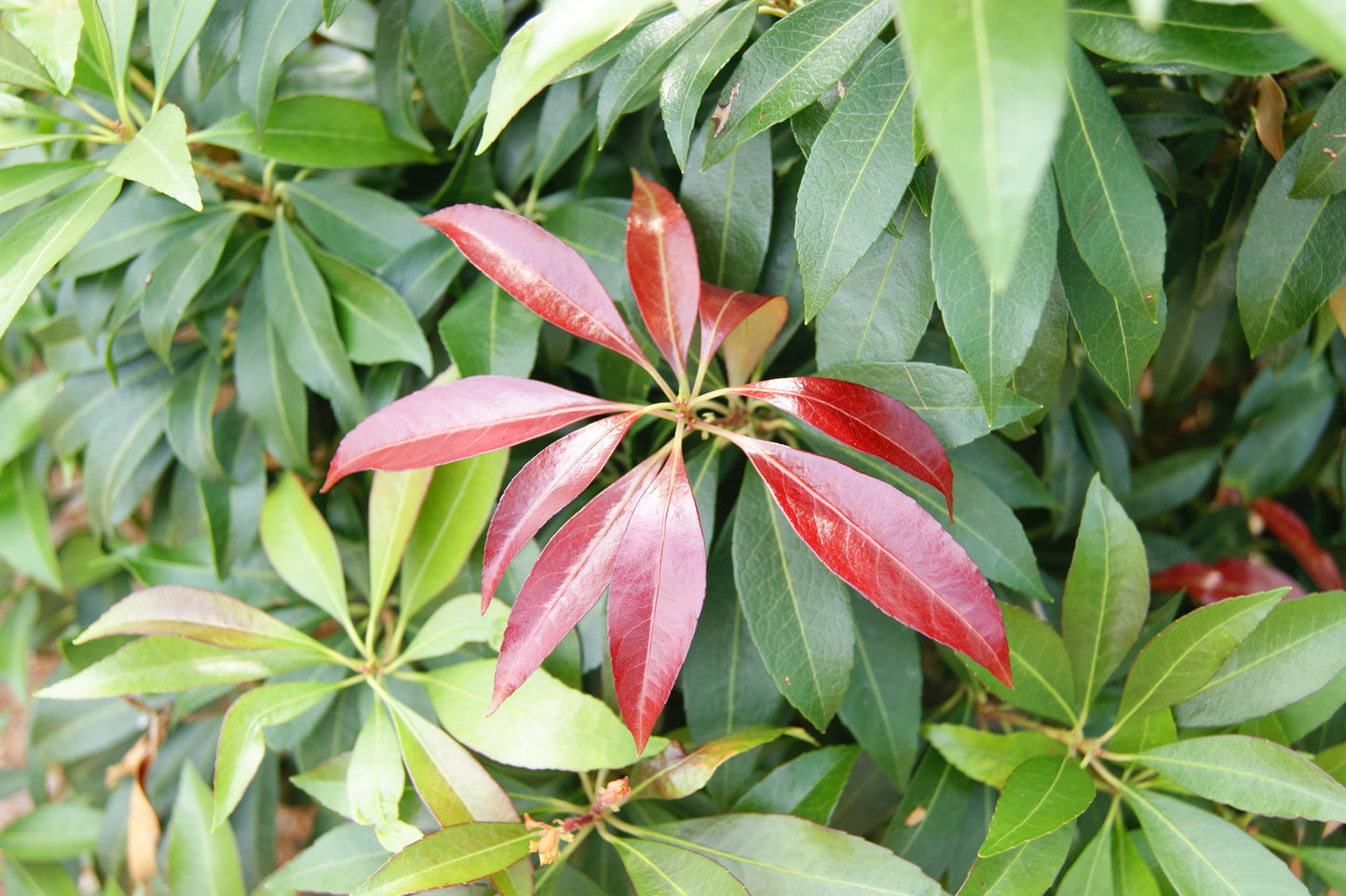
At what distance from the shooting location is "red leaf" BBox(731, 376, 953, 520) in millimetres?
542

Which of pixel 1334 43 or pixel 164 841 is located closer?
pixel 1334 43

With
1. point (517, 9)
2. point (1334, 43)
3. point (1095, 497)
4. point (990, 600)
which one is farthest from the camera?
point (517, 9)

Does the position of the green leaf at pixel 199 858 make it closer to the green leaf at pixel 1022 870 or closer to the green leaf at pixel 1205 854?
the green leaf at pixel 1022 870

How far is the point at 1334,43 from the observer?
29 cm

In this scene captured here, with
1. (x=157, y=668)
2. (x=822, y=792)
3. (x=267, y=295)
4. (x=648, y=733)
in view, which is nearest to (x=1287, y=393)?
(x=822, y=792)

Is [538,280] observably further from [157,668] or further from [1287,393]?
[1287,393]

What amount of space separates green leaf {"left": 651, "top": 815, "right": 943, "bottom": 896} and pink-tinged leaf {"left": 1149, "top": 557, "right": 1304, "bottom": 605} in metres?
0.51

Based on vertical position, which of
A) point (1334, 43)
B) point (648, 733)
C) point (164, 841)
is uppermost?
point (1334, 43)

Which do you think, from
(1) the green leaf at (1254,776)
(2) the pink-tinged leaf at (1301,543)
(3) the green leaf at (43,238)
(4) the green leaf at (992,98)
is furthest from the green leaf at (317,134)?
(2) the pink-tinged leaf at (1301,543)

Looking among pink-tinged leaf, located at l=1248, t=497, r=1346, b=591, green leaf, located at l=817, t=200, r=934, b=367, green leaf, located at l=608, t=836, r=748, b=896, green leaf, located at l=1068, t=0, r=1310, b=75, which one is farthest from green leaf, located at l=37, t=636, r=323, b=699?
pink-tinged leaf, located at l=1248, t=497, r=1346, b=591

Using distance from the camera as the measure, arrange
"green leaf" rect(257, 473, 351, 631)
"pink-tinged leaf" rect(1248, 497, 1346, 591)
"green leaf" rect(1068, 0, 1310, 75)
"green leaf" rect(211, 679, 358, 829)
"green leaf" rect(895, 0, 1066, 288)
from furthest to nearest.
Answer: "pink-tinged leaf" rect(1248, 497, 1346, 591) → "green leaf" rect(257, 473, 351, 631) → "green leaf" rect(211, 679, 358, 829) → "green leaf" rect(1068, 0, 1310, 75) → "green leaf" rect(895, 0, 1066, 288)

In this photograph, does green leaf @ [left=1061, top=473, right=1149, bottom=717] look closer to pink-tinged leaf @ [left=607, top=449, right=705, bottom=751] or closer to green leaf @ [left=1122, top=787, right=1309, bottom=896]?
green leaf @ [left=1122, top=787, right=1309, bottom=896]

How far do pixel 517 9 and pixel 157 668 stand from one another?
723 millimetres

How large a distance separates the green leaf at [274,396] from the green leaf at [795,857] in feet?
1.75
